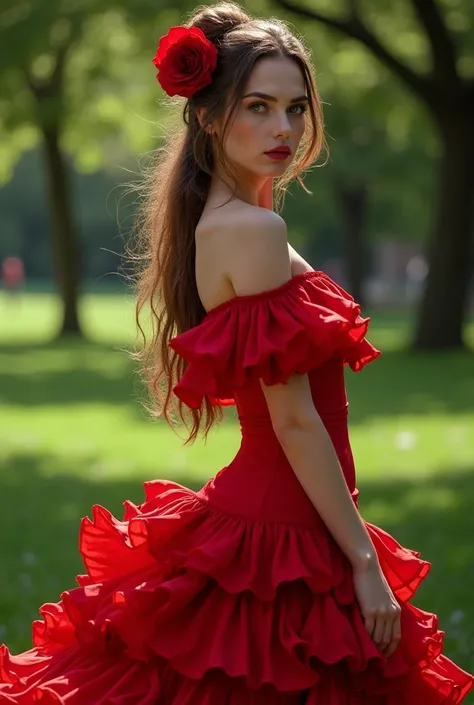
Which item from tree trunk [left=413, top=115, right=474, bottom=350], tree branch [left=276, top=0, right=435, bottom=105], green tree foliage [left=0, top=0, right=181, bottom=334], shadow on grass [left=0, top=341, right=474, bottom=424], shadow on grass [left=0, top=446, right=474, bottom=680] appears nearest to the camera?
shadow on grass [left=0, top=446, right=474, bottom=680]

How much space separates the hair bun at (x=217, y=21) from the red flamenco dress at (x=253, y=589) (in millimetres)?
678

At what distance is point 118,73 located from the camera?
93.8 ft

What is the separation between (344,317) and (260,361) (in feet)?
0.77

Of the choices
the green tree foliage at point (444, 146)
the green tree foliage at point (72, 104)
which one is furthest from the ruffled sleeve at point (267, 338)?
the green tree foliage at point (72, 104)

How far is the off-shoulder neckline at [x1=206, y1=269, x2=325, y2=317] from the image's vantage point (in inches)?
123

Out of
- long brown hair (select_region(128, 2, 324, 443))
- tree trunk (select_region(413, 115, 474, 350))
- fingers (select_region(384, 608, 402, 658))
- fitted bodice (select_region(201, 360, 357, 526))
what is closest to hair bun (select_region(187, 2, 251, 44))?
long brown hair (select_region(128, 2, 324, 443))

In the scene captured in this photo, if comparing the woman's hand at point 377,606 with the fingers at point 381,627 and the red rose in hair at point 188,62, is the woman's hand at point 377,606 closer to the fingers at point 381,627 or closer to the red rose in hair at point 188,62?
the fingers at point 381,627

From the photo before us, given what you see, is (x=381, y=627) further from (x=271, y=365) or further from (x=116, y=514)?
(x=116, y=514)

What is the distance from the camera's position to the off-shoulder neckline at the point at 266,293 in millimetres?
3127

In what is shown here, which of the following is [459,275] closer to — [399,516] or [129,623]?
[399,516]

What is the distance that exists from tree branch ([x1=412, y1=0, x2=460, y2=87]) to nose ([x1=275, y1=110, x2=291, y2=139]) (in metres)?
18.7

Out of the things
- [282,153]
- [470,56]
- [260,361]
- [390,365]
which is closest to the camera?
[260,361]

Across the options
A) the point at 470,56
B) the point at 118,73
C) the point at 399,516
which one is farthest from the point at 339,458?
the point at 118,73

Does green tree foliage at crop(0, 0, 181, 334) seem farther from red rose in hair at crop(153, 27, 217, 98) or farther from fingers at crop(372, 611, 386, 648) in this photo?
fingers at crop(372, 611, 386, 648)
